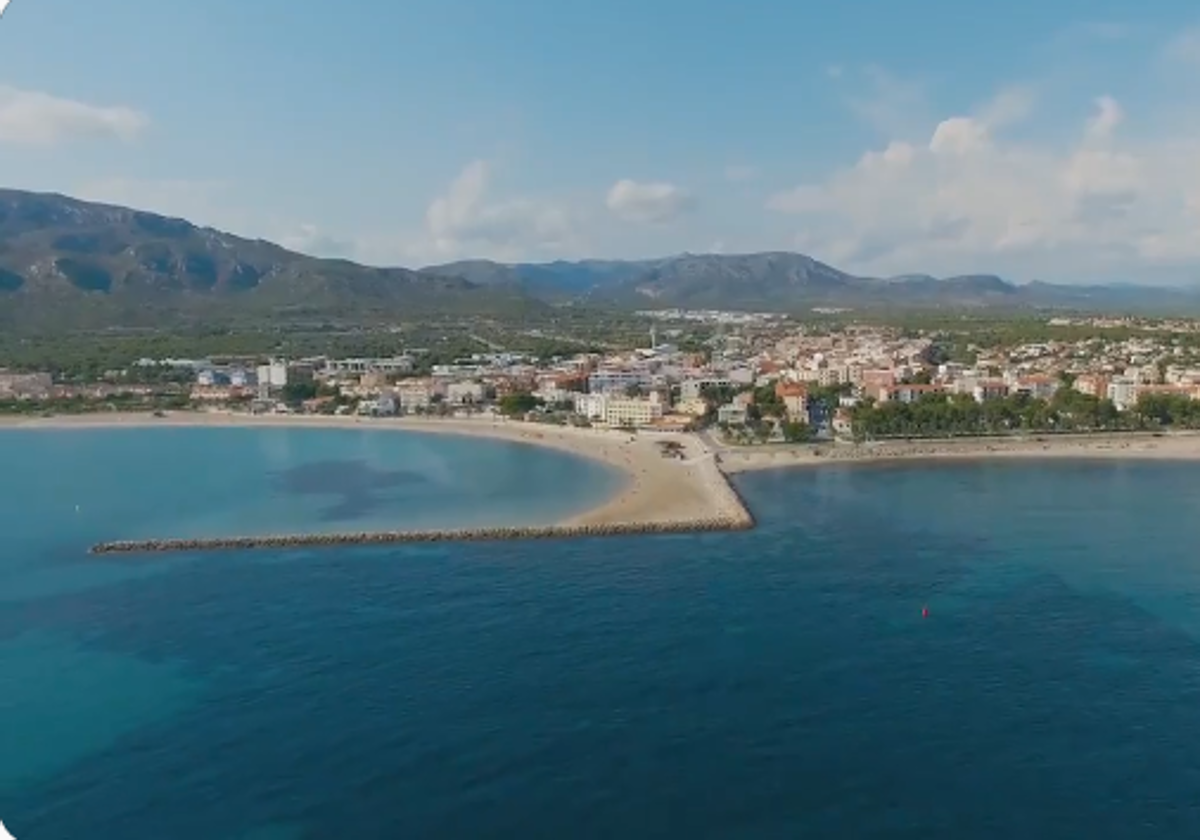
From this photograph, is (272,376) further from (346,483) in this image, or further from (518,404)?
(346,483)

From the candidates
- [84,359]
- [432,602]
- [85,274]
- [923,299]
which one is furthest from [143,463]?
[923,299]

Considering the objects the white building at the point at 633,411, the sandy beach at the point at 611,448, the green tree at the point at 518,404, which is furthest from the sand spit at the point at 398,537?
the green tree at the point at 518,404

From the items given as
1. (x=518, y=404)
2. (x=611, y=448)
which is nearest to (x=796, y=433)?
(x=611, y=448)

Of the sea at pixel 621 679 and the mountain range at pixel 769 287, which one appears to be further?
the mountain range at pixel 769 287

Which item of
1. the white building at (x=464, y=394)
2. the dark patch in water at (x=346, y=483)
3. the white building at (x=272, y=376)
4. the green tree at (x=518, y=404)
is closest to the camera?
the dark patch in water at (x=346, y=483)

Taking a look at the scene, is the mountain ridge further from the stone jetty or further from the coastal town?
the stone jetty

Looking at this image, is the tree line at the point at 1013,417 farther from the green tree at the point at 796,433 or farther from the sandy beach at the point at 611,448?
the sandy beach at the point at 611,448
